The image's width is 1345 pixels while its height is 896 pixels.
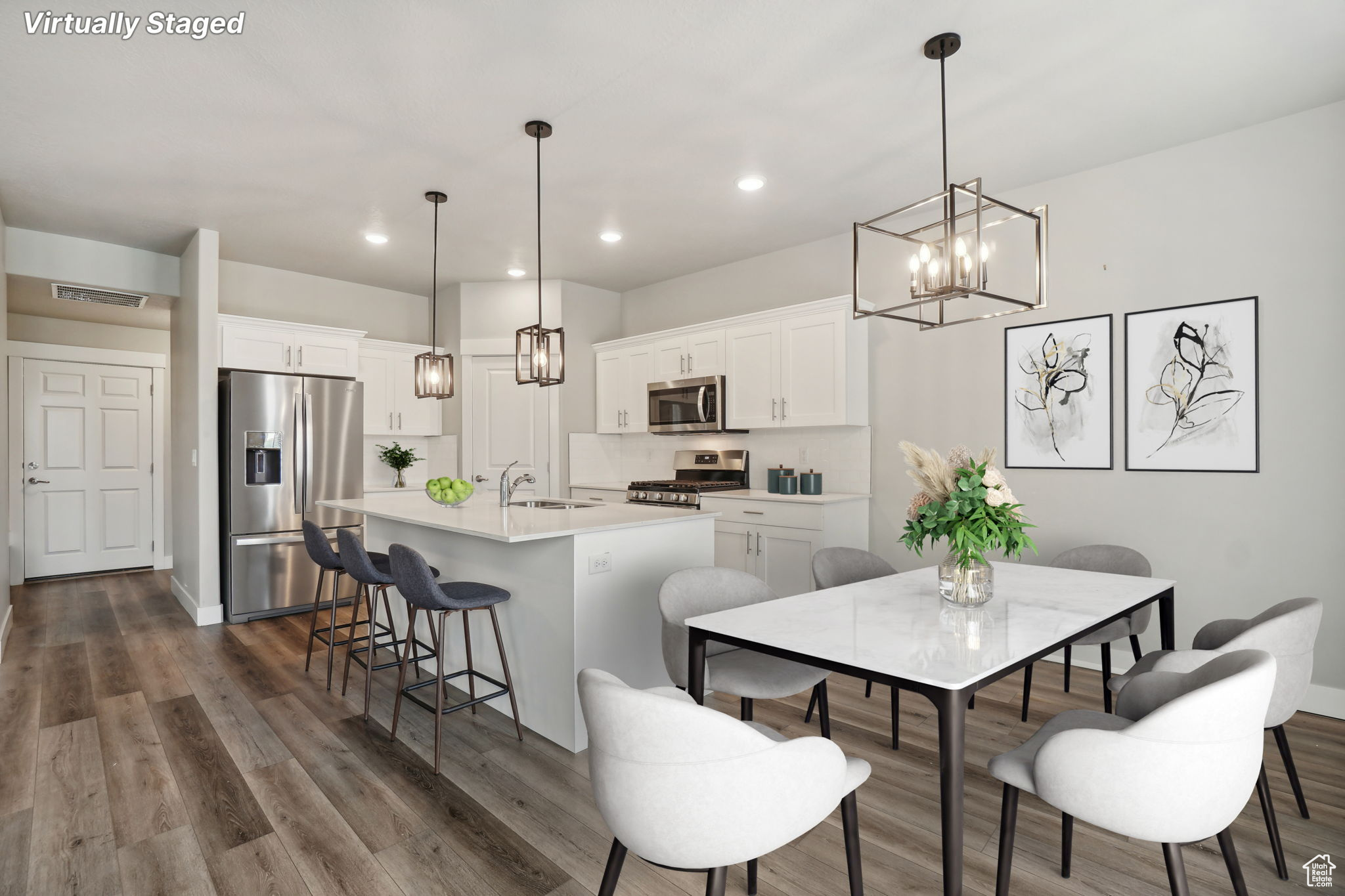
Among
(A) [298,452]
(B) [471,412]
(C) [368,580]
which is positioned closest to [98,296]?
(A) [298,452]

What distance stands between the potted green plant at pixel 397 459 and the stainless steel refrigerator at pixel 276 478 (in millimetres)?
632

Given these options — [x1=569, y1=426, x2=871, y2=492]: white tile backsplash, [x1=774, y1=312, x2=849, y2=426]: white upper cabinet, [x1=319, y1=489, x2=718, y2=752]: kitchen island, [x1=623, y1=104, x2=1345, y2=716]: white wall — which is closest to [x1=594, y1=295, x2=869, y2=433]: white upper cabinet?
[x1=774, y1=312, x2=849, y2=426]: white upper cabinet

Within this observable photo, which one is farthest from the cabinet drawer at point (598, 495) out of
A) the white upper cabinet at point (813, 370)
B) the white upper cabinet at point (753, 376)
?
the white upper cabinet at point (813, 370)

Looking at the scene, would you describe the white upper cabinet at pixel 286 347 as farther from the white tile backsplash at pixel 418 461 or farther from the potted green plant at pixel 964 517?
the potted green plant at pixel 964 517

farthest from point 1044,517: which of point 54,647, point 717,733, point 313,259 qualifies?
point 54,647

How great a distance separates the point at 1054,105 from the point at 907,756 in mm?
2814

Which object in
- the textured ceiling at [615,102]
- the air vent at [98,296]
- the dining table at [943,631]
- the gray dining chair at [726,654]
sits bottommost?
the gray dining chair at [726,654]

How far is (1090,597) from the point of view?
87.0 inches

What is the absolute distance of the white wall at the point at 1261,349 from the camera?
3.11m

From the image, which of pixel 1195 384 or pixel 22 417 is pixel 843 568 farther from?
pixel 22 417

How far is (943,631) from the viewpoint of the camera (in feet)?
6.03

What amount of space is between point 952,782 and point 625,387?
4913 millimetres

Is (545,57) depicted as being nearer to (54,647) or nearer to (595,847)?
(595,847)

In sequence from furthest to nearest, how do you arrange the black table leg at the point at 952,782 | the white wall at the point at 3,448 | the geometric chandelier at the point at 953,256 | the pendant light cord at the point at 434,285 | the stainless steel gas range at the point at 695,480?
the stainless steel gas range at the point at 695,480
the pendant light cord at the point at 434,285
the white wall at the point at 3,448
the geometric chandelier at the point at 953,256
the black table leg at the point at 952,782
